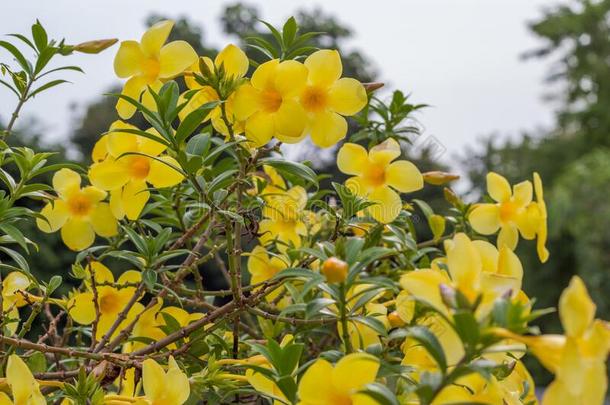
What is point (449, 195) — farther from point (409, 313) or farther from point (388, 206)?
point (409, 313)

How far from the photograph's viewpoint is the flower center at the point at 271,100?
0.76 metres

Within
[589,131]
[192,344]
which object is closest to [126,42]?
[192,344]

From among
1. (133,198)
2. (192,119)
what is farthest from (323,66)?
(133,198)

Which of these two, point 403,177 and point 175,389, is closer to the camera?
point 175,389

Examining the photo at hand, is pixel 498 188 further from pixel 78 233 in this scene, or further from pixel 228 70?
pixel 78 233

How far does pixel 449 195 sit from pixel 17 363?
0.69 meters

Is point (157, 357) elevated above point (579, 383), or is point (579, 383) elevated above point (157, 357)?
point (157, 357)

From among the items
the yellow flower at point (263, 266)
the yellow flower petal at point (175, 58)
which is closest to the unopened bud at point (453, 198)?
the yellow flower at point (263, 266)

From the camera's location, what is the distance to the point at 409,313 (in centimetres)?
70

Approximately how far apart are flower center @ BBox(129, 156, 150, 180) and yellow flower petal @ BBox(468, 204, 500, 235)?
0.44 m

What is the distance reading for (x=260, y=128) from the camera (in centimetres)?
76

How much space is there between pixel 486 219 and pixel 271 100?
0.38 m

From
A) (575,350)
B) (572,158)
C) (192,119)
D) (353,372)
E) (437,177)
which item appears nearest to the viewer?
(575,350)

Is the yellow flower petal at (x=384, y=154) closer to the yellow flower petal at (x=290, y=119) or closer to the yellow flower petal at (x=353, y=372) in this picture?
the yellow flower petal at (x=290, y=119)
